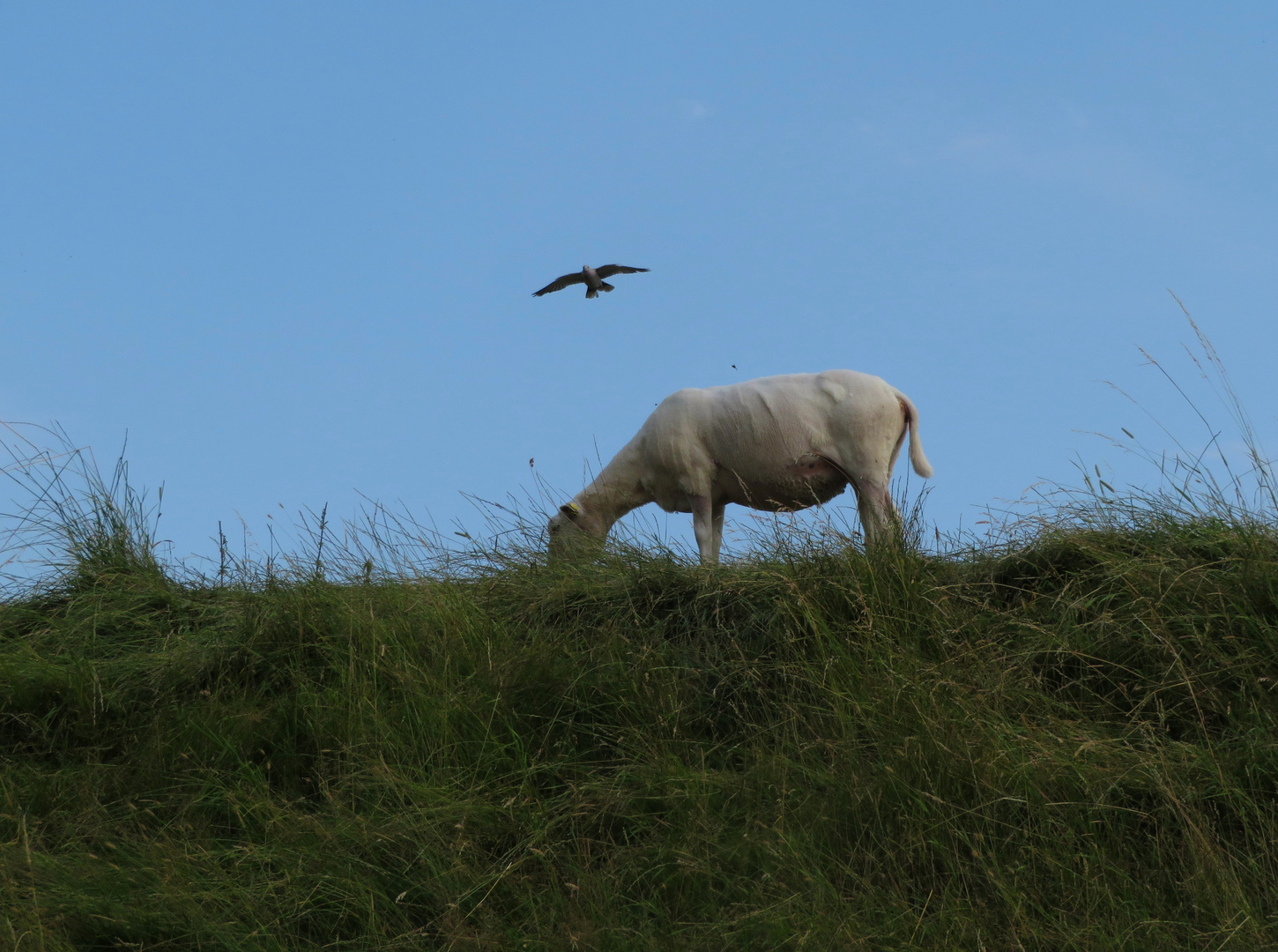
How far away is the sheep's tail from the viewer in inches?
388

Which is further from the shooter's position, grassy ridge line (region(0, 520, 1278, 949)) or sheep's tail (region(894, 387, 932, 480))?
sheep's tail (region(894, 387, 932, 480))

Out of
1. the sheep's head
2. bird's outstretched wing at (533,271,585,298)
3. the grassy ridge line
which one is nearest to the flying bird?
bird's outstretched wing at (533,271,585,298)

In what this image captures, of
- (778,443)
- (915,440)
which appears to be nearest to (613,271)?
(778,443)

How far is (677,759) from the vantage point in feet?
16.8

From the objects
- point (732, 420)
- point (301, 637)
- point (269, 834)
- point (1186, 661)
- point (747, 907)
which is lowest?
point (747, 907)

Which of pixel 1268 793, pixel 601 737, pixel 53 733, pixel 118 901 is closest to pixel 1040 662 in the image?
pixel 1268 793

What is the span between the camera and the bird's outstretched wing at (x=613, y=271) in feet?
35.1

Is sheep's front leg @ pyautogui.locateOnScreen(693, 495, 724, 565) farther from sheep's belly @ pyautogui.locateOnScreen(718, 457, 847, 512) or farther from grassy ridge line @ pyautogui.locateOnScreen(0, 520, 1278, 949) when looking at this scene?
grassy ridge line @ pyautogui.locateOnScreen(0, 520, 1278, 949)

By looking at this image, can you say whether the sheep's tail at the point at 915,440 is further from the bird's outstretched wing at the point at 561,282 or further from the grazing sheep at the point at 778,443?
the bird's outstretched wing at the point at 561,282

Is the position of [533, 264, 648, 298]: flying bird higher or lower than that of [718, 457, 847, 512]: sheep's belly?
higher

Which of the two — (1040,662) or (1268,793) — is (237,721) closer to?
(1040,662)

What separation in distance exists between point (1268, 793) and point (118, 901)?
179 inches

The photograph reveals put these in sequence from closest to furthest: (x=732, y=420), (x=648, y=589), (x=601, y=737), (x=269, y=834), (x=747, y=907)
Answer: (x=747, y=907) < (x=269, y=834) < (x=601, y=737) < (x=648, y=589) < (x=732, y=420)

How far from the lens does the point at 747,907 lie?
4234 mm
